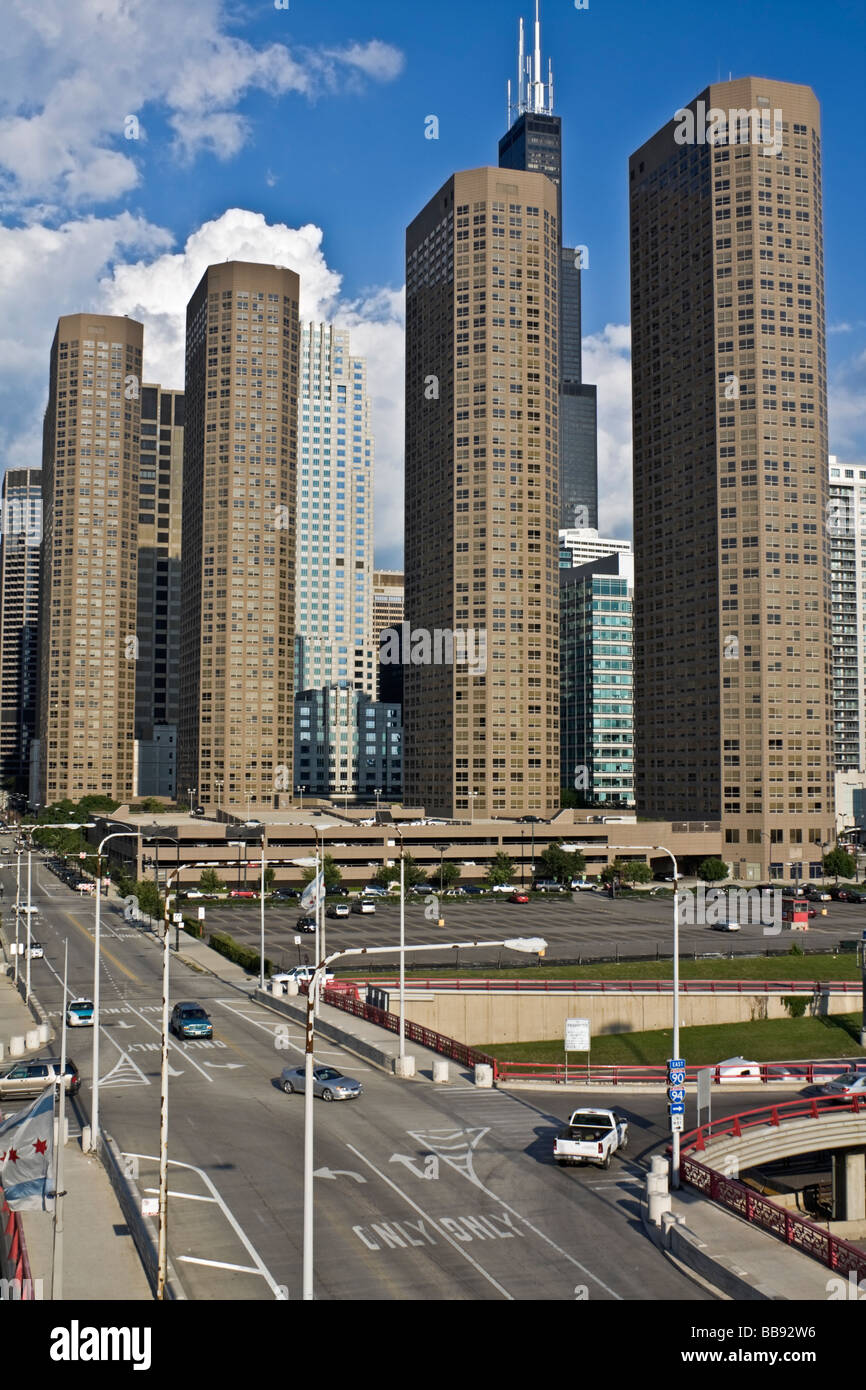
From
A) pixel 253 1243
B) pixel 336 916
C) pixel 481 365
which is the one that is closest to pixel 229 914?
pixel 336 916

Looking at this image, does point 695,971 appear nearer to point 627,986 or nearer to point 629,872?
point 627,986

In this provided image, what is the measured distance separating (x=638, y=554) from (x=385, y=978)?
4798 inches

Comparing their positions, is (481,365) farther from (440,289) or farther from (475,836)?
(475,836)

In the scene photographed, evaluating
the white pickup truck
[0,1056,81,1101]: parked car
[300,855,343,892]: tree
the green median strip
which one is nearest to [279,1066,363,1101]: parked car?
[0,1056,81,1101]: parked car

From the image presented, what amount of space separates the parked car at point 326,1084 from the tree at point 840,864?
363 feet

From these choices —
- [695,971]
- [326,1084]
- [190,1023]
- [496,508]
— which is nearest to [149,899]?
[695,971]

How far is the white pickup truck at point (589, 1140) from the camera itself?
33344mm

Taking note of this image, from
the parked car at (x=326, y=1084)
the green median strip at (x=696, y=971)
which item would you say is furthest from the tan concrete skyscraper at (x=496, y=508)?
the parked car at (x=326, y=1084)

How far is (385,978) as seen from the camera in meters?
69.2

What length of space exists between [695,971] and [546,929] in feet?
76.9

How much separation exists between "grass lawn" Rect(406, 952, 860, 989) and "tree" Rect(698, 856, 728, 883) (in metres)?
60.2

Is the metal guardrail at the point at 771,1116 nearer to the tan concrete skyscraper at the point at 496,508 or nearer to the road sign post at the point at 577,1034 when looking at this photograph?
the road sign post at the point at 577,1034

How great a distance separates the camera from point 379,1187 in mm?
31094

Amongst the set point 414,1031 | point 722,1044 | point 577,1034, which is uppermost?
point 577,1034
